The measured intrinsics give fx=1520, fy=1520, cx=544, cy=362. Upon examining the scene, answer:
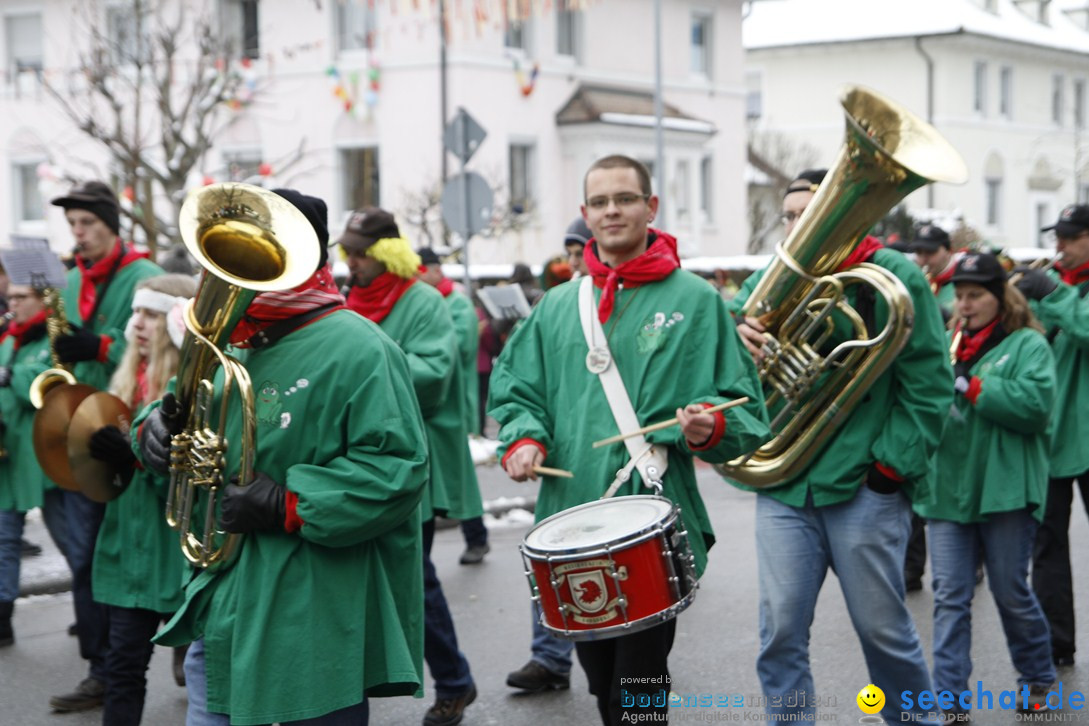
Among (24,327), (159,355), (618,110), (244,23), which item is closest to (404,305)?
(159,355)

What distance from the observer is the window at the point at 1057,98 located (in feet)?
163

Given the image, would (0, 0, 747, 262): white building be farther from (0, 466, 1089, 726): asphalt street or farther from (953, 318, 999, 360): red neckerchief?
(953, 318, 999, 360): red neckerchief

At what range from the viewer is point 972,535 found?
5945 millimetres

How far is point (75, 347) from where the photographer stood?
6.36 metres

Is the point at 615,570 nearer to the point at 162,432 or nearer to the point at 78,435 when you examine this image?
the point at 162,432

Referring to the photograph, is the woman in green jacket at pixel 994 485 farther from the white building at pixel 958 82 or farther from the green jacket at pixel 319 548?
the white building at pixel 958 82

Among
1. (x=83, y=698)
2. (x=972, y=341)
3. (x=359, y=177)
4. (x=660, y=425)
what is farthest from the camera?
(x=359, y=177)

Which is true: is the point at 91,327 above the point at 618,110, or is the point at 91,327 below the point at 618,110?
below

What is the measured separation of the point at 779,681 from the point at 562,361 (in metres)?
1.27

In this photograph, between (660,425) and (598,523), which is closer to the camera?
(598,523)

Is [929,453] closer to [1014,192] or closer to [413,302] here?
[413,302]

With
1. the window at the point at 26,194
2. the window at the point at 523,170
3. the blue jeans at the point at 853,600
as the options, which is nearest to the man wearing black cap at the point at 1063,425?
the blue jeans at the point at 853,600

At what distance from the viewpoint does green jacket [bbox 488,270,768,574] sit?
4402 millimetres

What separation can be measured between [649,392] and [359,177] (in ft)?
86.8
